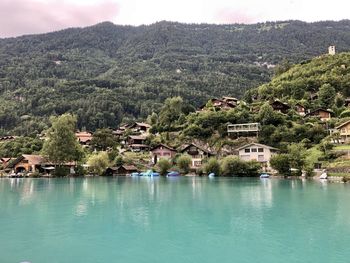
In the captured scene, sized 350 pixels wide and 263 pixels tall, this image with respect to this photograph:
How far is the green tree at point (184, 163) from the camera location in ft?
248

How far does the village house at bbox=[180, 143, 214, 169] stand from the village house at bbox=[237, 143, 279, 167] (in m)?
7.41

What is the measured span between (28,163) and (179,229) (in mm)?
71232

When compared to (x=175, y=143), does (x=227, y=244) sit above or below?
below

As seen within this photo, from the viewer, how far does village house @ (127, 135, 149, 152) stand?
3701 inches

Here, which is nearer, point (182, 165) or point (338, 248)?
point (338, 248)

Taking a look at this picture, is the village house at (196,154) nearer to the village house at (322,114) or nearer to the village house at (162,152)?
the village house at (162,152)

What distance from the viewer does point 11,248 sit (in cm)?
1903

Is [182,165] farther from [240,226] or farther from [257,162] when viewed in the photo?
[240,226]

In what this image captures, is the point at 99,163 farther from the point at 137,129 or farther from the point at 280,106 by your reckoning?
the point at 280,106

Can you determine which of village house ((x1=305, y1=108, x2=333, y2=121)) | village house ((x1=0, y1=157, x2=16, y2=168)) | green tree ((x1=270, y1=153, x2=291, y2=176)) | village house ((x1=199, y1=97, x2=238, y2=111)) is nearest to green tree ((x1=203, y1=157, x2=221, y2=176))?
green tree ((x1=270, y1=153, x2=291, y2=176))

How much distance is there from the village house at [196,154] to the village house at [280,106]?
56.7 ft

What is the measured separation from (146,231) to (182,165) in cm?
5322

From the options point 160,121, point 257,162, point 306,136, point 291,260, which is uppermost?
point 160,121

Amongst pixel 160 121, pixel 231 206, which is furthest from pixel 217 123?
pixel 231 206
